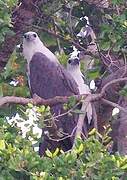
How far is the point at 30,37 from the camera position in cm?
414

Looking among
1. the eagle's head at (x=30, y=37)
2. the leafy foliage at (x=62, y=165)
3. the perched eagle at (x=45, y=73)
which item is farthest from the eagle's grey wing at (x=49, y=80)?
the leafy foliage at (x=62, y=165)

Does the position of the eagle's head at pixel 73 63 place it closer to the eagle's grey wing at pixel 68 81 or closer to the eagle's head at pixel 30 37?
the eagle's grey wing at pixel 68 81

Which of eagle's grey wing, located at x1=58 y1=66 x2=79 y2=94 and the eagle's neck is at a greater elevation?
the eagle's neck

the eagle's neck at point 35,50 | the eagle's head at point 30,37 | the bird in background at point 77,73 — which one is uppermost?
the eagle's head at point 30,37

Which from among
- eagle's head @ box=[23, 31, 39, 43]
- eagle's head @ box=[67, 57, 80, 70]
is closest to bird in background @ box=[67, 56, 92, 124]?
eagle's head @ box=[67, 57, 80, 70]

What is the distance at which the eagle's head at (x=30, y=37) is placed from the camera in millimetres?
4020

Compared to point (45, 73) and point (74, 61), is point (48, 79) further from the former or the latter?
point (74, 61)

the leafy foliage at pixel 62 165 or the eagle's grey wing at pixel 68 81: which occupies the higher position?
the leafy foliage at pixel 62 165

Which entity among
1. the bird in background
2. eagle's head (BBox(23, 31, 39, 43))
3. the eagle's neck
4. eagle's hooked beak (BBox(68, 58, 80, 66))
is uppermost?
eagle's head (BBox(23, 31, 39, 43))

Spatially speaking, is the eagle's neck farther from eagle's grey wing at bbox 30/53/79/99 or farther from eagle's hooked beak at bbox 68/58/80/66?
eagle's hooked beak at bbox 68/58/80/66

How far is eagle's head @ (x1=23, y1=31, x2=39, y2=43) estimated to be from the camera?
4020 millimetres

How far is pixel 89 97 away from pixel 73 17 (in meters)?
0.95

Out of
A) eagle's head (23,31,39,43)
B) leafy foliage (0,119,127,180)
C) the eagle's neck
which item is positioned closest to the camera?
leafy foliage (0,119,127,180)

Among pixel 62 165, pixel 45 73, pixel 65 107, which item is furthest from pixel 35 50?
pixel 62 165
